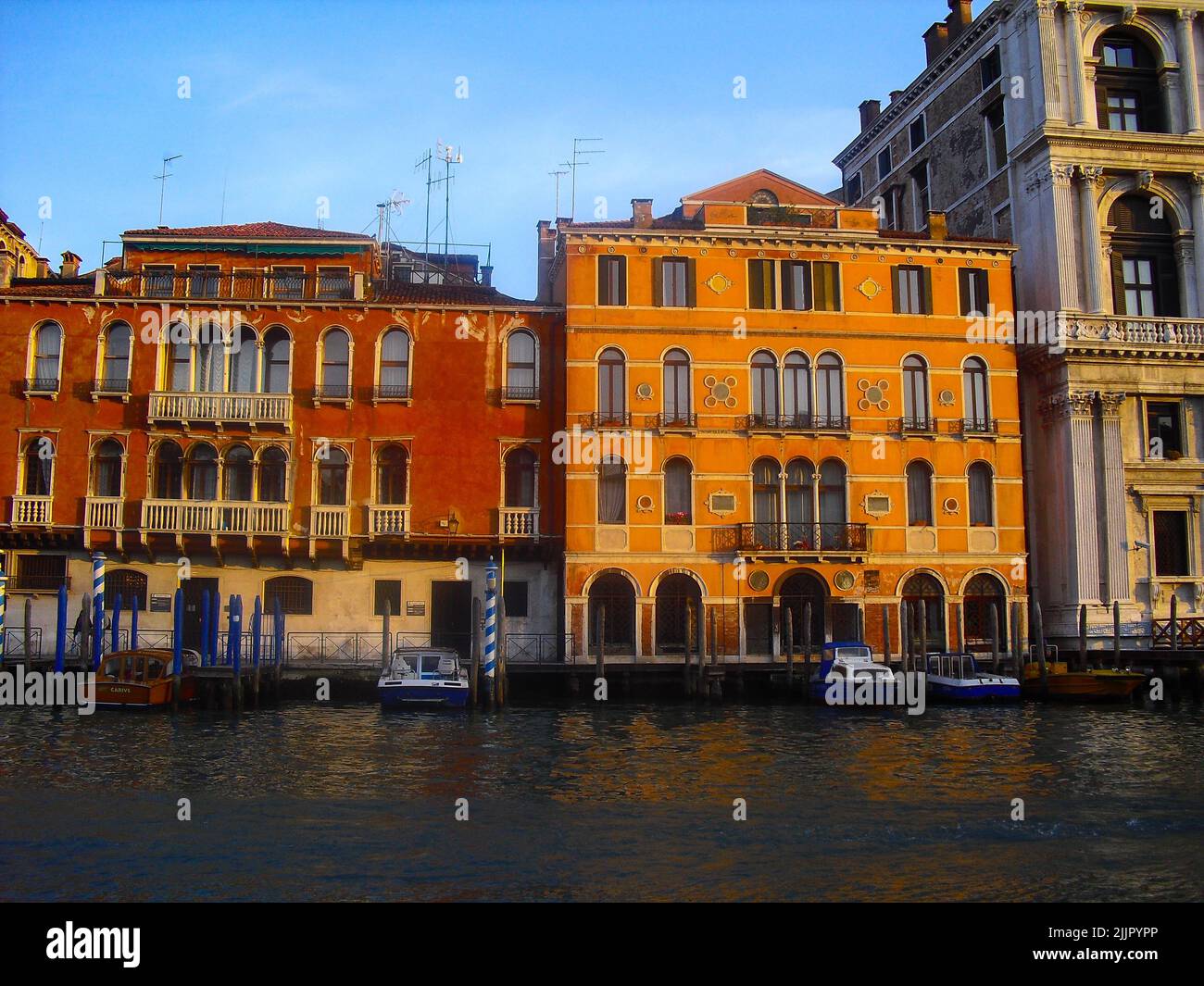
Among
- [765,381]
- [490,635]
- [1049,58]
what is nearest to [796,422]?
[765,381]

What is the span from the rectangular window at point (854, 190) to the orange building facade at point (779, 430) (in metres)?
14.7

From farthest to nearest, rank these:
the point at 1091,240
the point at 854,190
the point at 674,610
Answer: the point at 854,190 < the point at 1091,240 < the point at 674,610

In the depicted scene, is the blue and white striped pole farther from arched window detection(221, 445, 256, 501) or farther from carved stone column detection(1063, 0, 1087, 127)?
carved stone column detection(1063, 0, 1087, 127)

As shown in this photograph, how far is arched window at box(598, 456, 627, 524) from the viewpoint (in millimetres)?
29609

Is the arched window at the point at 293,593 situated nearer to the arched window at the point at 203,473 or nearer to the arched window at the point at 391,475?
the arched window at the point at 203,473

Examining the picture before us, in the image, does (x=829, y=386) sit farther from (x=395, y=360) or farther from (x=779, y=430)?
(x=395, y=360)

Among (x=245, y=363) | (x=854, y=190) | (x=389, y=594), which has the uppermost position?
(x=854, y=190)

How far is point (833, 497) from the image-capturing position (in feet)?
100

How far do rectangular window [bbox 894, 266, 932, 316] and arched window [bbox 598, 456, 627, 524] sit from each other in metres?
8.92

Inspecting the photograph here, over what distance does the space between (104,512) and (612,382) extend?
537 inches

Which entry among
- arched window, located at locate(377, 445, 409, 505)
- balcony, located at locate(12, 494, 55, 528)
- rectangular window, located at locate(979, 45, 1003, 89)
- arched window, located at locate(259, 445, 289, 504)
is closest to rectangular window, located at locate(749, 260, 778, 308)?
arched window, located at locate(377, 445, 409, 505)

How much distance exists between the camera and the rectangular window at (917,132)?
3944 cm

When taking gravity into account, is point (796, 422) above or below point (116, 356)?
below
